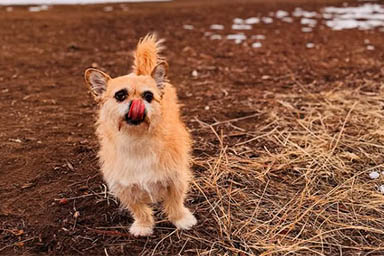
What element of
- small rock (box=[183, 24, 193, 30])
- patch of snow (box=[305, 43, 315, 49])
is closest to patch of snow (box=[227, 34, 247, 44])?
small rock (box=[183, 24, 193, 30])

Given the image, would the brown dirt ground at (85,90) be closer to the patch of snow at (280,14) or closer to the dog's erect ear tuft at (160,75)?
the patch of snow at (280,14)

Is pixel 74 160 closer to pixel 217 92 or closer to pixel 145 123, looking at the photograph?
pixel 145 123

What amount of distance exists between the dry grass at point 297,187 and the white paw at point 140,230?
0.85 ft

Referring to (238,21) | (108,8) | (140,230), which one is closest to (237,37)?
(238,21)

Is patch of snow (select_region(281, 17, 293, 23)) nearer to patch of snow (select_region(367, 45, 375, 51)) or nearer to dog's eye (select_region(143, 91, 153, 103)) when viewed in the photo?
patch of snow (select_region(367, 45, 375, 51))

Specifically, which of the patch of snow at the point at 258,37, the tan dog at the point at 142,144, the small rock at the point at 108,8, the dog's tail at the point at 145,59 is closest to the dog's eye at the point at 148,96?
the tan dog at the point at 142,144

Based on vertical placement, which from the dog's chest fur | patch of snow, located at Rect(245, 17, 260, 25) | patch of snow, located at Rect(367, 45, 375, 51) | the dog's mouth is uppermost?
the dog's mouth

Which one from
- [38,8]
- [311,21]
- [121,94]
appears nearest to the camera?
[121,94]

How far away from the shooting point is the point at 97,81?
2539 mm

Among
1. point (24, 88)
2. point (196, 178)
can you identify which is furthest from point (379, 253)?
point (24, 88)

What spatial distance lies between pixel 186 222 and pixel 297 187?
96 cm

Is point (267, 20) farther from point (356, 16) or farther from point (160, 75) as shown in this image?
point (160, 75)

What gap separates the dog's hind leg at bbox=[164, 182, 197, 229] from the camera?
275 cm

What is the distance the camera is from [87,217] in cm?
301
